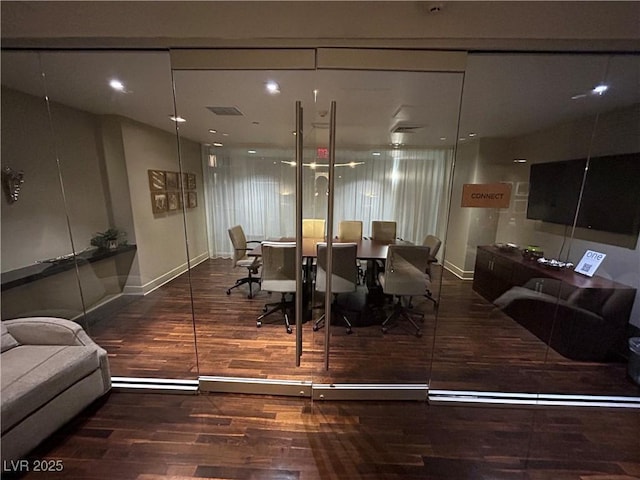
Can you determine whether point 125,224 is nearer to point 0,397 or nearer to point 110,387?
point 110,387

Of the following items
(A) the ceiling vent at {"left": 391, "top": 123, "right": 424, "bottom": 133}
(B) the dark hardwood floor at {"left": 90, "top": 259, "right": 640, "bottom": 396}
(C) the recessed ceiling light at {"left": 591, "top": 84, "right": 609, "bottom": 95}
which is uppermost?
(C) the recessed ceiling light at {"left": 591, "top": 84, "right": 609, "bottom": 95}

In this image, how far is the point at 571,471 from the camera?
1447mm

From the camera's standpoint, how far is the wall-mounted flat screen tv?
2205 millimetres

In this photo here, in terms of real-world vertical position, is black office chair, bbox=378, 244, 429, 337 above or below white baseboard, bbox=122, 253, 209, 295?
above

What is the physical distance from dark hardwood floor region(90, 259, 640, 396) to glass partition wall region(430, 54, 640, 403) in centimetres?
2

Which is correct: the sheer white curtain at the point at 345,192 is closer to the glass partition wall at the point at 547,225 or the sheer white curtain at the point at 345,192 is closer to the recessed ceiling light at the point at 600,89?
the glass partition wall at the point at 547,225

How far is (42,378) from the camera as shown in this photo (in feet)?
4.88

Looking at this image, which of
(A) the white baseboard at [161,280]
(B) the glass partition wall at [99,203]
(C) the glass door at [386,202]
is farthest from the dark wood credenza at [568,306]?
(A) the white baseboard at [161,280]

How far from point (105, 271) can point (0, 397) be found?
2.15 meters

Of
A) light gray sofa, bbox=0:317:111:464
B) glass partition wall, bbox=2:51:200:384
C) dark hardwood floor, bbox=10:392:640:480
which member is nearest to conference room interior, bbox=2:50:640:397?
glass partition wall, bbox=2:51:200:384

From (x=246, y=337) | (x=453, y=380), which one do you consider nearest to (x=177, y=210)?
(x=246, y=337)

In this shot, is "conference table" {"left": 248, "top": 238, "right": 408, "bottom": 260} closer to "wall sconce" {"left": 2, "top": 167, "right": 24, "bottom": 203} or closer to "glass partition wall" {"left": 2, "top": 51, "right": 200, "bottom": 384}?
"glass partition wall" {"left": 2, "top": 51, "right": 200, "bottom": 384}

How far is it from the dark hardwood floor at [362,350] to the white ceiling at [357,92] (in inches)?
73.7

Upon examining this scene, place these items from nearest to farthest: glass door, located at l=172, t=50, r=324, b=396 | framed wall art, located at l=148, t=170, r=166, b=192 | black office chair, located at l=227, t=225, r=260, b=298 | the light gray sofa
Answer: the light gray sofa < glass door, located at l=172, t=50, r=324, b=396 < black office chair, located at l=227, t=225, r=260, b=298 < framed wall art, located at l=148, t=170, r=166, b=192
